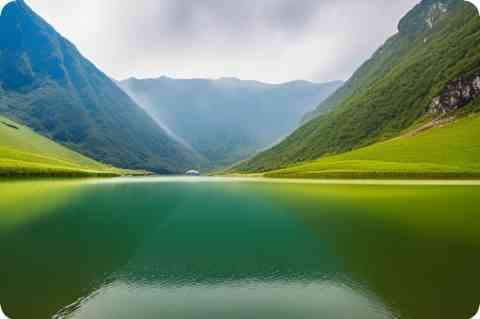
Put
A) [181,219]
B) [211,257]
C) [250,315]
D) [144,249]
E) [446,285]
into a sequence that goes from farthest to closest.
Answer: [181,219]
[144,249]
[211,257]
[446,285]
[250,315]

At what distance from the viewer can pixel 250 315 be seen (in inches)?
537


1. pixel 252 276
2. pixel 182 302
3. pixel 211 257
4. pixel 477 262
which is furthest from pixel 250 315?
pixel 477 262

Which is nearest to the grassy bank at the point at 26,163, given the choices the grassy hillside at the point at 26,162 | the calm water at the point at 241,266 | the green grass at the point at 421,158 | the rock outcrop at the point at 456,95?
the grassy hillside at the point at 26,162

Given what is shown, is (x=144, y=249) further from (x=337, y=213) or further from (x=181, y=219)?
(x=337, y=213)

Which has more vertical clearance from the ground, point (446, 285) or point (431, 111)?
point (431, 111)

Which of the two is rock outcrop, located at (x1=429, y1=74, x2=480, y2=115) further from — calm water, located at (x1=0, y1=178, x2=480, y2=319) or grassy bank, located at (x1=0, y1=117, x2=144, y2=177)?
grassy bank, located at (x1=0, y1=117, x2=144, y2=177)

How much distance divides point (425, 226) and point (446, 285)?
1461 cm

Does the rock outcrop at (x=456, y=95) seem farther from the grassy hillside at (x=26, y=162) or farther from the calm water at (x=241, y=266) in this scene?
the grassy hillside at (x=26, y=162)

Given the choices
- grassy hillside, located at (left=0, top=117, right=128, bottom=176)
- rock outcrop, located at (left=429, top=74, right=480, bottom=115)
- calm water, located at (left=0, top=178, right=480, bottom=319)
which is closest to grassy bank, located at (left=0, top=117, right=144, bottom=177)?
grassy hillside, located at (left=0, top=117, right=128, bottom=176)

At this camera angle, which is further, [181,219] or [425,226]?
[181,219]

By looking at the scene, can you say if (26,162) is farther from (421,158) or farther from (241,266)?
(421,158)

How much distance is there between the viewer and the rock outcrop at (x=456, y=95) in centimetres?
17400

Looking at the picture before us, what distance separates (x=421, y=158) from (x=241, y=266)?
124 metres

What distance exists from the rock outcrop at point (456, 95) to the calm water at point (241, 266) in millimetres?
169705
